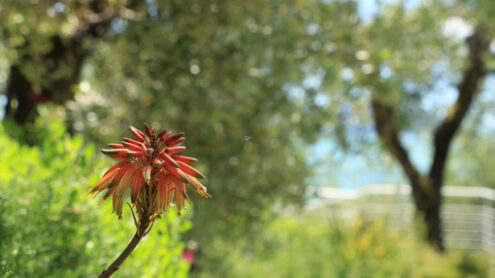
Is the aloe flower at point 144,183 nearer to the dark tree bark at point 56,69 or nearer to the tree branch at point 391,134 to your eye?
the dark tree bark at point 56,69

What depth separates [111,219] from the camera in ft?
5.20

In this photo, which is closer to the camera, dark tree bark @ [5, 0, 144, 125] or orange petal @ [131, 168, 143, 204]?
orange petal @ [131, 168, 143, 204]

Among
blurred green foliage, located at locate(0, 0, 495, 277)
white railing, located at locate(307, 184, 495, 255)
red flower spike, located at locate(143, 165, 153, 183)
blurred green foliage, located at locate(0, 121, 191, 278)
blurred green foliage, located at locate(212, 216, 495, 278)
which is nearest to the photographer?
red flower spike, located at locate(143, 165, 153, 183)

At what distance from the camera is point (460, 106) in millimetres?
9320

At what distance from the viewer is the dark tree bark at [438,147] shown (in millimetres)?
9211

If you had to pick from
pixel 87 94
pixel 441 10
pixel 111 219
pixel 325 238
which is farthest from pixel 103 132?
pixel 441 10

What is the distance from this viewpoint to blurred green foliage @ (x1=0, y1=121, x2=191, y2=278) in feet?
4.23

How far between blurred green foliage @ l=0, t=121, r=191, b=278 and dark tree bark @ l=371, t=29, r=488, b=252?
7.67 meters

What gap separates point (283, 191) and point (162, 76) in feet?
4.21

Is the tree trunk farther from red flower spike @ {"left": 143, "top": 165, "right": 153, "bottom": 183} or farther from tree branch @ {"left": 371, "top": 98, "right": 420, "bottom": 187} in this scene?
red flower spike @ {"left": 143, "top": 165, "right": 153, "bottom": 183}

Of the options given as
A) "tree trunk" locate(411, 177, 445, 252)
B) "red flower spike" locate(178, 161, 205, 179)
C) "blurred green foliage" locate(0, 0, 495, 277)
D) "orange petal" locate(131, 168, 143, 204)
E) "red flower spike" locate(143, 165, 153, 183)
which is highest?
"red flower spike" locate(143, 165, 153, 183)

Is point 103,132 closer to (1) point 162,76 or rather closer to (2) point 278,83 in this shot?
(1) point 162,76

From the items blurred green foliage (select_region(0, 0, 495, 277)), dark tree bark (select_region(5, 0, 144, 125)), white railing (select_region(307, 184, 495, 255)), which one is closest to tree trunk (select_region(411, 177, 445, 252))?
white railing (select_region(307, 184, 495, 255))

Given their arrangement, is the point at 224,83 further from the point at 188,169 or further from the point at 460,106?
the point at 460,106
